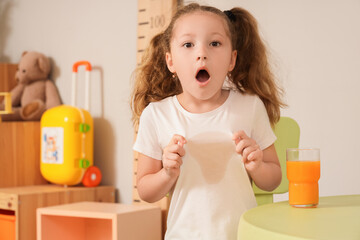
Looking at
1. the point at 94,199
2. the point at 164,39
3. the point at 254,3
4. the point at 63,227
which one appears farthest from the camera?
the point at 94,199

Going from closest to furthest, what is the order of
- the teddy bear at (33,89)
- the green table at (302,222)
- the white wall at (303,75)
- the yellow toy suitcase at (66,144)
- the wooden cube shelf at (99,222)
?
the green table at (302,222)
the white wall at (303,75)
the wooden cube shelf at (99,222)
the yellow toy suitcase at (66,144)
the teddy bear at (33,89)

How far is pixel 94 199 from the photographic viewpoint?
2.70 metres

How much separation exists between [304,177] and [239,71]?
40 cm

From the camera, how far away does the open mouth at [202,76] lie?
110 centimetres

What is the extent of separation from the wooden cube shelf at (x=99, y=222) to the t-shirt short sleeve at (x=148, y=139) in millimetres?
1012

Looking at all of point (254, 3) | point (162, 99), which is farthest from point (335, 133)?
point (162, 99)

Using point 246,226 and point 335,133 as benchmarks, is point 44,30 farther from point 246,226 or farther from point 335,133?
point 246,226

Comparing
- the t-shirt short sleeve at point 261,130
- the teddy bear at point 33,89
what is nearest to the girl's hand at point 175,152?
Answer: the t-shirt short sleeve at point 261,130

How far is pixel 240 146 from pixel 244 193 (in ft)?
0.57

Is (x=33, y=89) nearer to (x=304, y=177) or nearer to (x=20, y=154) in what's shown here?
(x=20, y=154)

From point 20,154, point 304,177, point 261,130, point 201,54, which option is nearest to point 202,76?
point 201,54

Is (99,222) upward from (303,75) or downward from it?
downward

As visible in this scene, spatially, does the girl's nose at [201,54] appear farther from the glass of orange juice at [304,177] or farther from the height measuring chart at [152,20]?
the height measuring chart at [152,20]

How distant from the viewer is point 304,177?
0.95 metres
